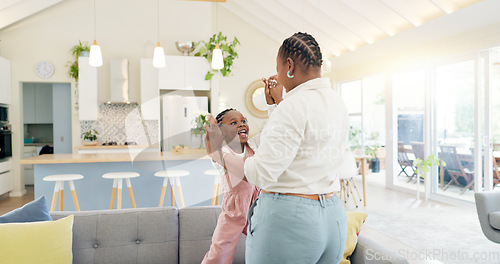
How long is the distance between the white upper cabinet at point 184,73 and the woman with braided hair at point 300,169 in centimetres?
572

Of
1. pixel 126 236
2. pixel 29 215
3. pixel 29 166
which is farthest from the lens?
pixel 29 166

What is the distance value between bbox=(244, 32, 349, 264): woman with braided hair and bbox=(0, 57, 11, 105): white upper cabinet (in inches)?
260

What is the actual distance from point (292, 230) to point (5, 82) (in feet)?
22.7

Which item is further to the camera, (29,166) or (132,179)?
(29,166)

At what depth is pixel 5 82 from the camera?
6.25 metres

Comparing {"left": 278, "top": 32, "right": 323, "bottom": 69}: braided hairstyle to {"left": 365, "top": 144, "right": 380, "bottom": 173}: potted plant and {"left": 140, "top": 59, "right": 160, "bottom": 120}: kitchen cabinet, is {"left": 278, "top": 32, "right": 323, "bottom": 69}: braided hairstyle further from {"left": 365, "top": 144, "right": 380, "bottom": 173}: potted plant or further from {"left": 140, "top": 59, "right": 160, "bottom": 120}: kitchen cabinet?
{"left": 365, "top": 144, "right": 380, "bottom": 173}: potted plant

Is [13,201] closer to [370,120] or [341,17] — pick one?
[341,17]

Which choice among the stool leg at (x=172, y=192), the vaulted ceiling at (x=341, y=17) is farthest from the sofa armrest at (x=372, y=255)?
the vaulted ceiling at (x=341, y=17)

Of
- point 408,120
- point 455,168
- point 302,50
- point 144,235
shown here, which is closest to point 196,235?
point 144,235

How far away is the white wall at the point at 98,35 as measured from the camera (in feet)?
21.4

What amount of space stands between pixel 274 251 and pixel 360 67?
698 centimetres

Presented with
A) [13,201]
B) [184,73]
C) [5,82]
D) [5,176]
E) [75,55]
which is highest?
[75,55]

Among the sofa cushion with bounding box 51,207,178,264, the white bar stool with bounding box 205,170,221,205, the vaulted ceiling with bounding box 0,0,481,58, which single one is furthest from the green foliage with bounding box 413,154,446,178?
the sofa cushion with bounding box 51,207,178,264

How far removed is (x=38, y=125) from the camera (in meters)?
7.80
